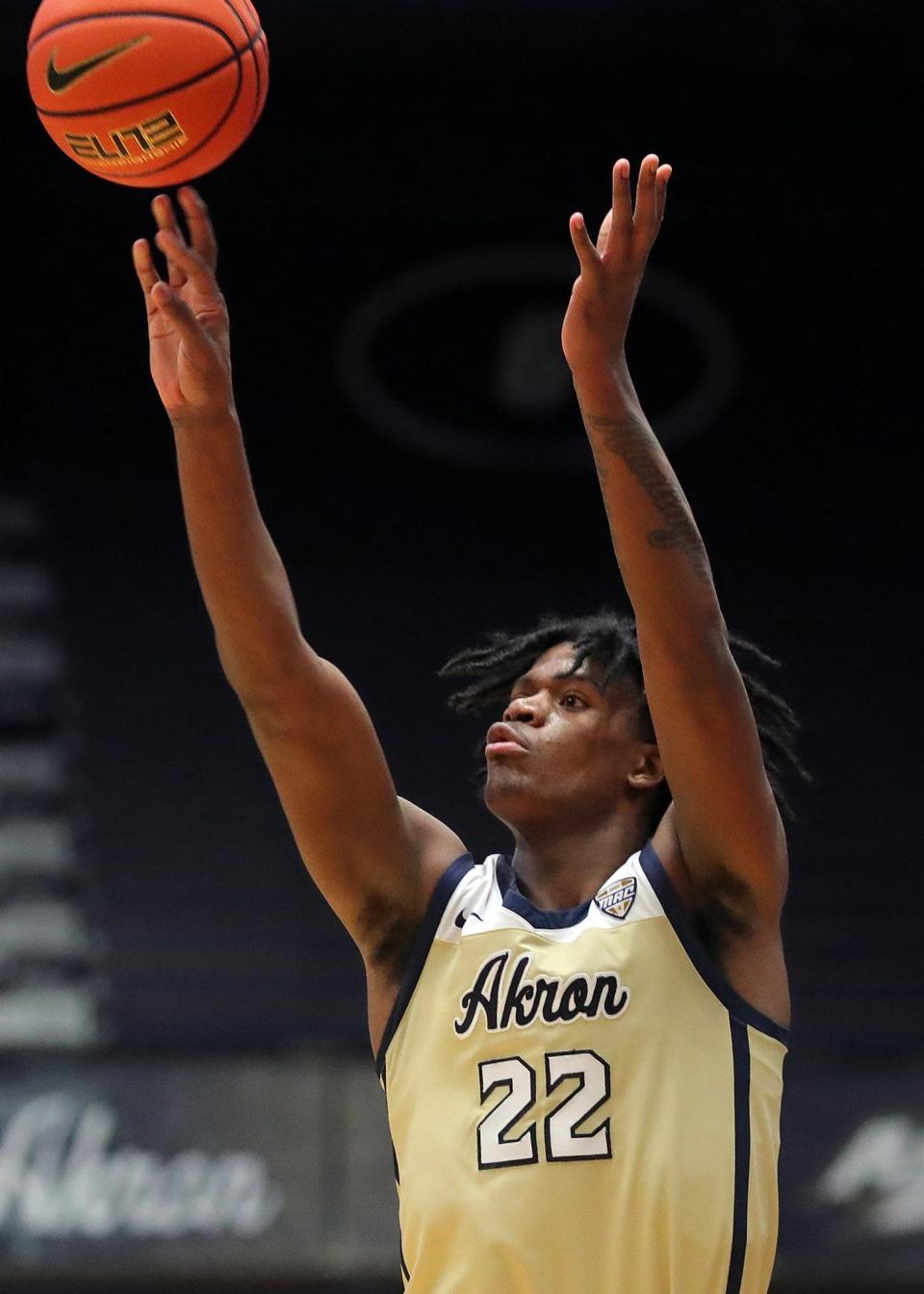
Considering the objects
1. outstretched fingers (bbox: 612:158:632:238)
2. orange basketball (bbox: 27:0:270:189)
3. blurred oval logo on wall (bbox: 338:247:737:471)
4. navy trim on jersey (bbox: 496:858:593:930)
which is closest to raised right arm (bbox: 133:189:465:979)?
navy trim on jersey (bbox: 496:858:593:930)

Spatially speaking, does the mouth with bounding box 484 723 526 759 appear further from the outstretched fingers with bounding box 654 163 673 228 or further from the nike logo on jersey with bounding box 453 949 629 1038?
the outstretched fingers with bounding box 654 163 673 228

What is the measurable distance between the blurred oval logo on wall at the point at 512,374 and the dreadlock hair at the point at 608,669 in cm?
645

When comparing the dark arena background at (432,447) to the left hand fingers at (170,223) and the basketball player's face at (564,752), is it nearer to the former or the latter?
the basketball player's face at (564,752)

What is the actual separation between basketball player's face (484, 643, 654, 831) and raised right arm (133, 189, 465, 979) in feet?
0.93

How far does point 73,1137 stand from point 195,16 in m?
5.52

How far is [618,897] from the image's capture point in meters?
3.42

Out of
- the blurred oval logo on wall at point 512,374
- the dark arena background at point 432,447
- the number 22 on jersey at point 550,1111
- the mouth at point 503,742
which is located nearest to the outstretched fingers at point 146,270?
the mouth at point 503,742

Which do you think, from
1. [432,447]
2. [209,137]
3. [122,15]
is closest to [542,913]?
[209,137]

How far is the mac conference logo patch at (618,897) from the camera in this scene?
11.1ft

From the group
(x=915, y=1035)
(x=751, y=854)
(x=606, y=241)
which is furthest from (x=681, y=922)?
(x=915, y=1035)

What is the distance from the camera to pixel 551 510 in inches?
413

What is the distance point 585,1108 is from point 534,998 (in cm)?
21

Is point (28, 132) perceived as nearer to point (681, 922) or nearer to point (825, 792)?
point (825, 792)

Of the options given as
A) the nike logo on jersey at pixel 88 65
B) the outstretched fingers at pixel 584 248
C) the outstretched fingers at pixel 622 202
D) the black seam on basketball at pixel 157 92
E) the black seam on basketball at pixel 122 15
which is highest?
the black seam on basketball at pixel 122 15
